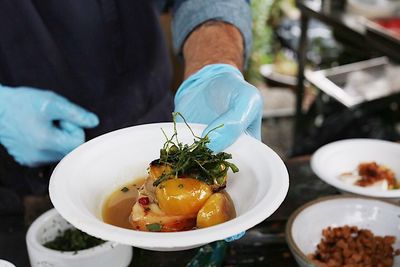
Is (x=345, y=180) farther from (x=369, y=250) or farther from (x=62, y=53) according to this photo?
(x=62, y=53)

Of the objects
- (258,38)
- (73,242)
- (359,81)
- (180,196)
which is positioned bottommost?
(258,38)

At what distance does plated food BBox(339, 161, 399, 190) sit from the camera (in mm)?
1884

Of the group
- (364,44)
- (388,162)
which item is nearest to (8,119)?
(388,162)

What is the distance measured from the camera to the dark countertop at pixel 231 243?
1534mm

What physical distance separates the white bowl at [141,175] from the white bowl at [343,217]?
1.41 feet

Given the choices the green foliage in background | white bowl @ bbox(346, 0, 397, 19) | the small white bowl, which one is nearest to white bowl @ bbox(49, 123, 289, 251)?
the small white bowl

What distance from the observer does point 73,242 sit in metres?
1.52

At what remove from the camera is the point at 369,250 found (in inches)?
61.1

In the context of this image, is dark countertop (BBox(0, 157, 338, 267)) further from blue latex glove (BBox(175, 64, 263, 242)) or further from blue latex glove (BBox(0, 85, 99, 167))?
blue latex glove (BBox(175, 64, 263, 242))

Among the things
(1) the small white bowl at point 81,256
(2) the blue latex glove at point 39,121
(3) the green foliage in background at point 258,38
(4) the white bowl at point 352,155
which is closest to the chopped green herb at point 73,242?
(1) the small white bowl at point 81,256

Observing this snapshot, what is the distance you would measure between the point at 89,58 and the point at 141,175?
925 millimetres

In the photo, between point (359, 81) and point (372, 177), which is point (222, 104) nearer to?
point (372, 177)

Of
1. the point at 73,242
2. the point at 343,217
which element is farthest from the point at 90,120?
the point at 343,217

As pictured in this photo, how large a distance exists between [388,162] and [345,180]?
0.27 m
